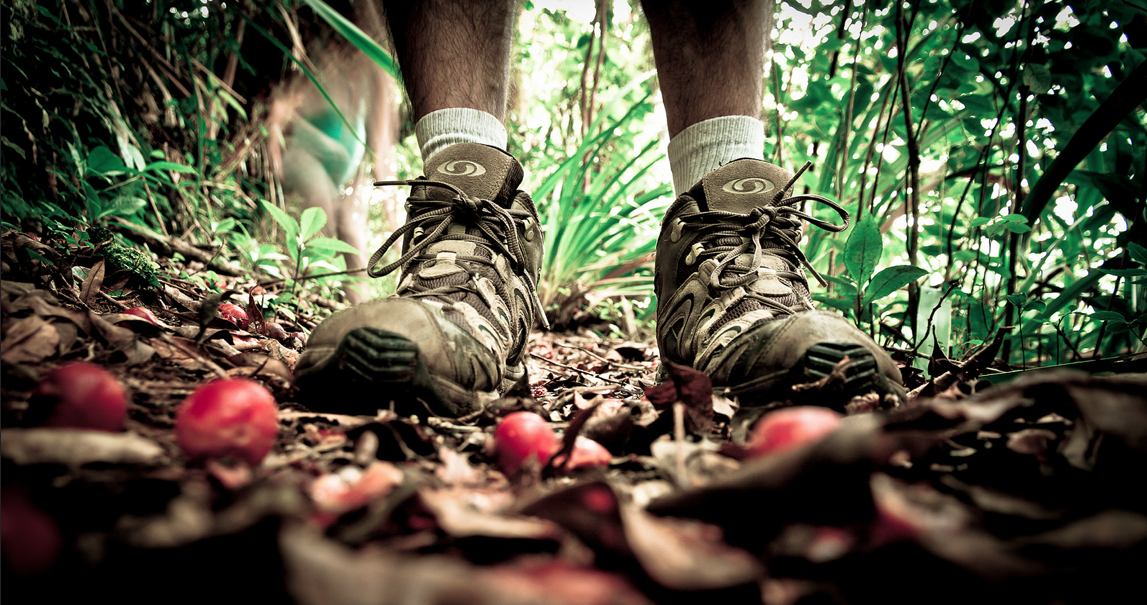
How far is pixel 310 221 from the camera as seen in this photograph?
1830 mm

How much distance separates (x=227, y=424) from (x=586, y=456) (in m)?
0.38

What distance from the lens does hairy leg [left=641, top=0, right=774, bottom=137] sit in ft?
4.77

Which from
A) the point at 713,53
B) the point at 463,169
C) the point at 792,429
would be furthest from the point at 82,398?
the point at 713,53

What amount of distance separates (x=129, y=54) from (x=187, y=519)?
275cm

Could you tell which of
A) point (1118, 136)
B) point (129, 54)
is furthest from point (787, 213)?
point (129, 54)

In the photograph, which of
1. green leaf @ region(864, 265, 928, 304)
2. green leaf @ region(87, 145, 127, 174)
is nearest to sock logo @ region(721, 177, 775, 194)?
green leaf @ region(864, 265, 928, 304)

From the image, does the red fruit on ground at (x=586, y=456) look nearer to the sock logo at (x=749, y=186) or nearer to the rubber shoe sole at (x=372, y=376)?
the rubber shoe sole at (x=372, y=376)

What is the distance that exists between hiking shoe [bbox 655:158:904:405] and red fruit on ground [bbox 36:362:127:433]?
0.86 meters

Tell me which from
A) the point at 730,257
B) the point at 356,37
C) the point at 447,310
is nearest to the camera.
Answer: the point at 447,310

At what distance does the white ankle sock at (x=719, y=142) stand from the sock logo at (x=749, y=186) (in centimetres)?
17

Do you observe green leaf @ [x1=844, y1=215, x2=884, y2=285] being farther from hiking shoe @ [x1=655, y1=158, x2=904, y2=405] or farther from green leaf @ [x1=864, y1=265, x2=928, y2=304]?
hiking shoe @ [x1=655, y1=158, x2=904, y2=405]

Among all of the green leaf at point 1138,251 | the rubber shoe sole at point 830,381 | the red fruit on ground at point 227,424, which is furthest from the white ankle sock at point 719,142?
the red fruit on ground at point 227,424

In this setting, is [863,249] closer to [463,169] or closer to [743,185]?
[743,185]

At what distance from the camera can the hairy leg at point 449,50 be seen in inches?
56.7
